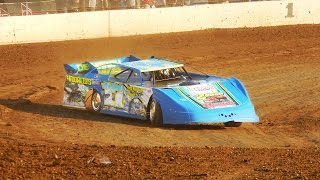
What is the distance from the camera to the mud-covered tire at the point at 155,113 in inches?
628

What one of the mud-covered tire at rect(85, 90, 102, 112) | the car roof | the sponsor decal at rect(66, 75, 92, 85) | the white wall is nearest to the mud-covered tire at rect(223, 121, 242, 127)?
the car roof

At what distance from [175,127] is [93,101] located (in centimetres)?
247

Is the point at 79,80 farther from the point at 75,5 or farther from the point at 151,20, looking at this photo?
the point at 75,5

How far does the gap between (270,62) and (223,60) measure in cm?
170

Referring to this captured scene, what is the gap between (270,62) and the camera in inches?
1069

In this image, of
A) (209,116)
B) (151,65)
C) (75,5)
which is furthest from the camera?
(75,5)

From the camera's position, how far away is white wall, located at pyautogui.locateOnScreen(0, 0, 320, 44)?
3094 cm

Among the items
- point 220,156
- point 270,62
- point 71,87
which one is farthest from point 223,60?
point 220,156

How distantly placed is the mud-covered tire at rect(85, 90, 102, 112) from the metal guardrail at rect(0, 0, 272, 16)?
46.5 ft

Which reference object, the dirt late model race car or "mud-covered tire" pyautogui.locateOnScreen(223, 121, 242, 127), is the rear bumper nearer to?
the dirt late model race car

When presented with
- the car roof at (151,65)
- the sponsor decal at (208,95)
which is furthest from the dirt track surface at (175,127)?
the car roof at (151,65)

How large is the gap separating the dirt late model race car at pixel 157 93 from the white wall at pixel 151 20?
488 inches

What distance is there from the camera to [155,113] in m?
16.1

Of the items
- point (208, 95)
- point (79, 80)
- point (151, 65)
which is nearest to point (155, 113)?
point (208, 95)
